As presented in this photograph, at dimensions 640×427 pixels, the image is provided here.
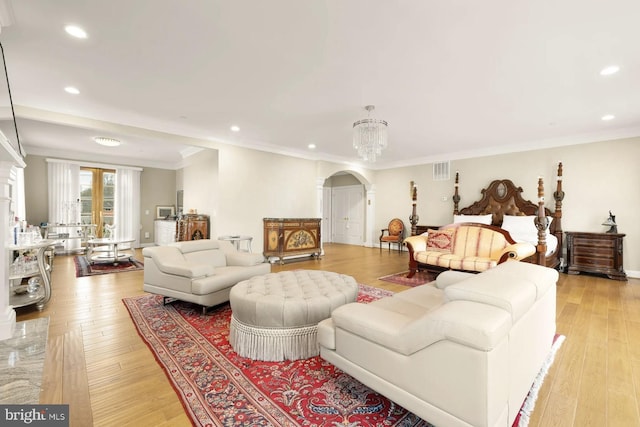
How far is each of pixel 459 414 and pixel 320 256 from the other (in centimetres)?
556

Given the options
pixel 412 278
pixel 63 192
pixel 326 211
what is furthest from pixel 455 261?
pixel 63 192

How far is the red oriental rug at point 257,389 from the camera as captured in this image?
4.91ft

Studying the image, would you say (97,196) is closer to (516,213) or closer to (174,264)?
(174,264)

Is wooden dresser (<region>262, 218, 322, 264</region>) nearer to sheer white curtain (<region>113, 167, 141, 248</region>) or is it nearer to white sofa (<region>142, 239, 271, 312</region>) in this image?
white sofa (<region>142, 239, 271, 312</region>)

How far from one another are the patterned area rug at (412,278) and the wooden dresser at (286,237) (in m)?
2.21

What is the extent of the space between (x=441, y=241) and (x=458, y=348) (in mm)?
4019

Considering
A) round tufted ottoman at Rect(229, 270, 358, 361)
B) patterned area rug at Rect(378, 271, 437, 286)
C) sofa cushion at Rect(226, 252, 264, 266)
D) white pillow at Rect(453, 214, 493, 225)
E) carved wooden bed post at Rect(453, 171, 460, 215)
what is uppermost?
carved wooden bed post at Rect(453, 171, 460, 215)

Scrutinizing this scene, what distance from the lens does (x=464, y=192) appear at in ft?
22.6

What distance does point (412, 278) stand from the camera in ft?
15.4

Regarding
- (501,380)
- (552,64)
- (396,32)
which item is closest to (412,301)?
(501,380)

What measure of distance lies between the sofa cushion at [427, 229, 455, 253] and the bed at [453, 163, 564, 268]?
4.25 ft

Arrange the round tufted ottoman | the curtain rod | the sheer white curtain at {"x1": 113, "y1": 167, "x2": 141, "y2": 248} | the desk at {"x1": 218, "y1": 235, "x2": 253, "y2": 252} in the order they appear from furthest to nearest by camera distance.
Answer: the sheer white curtain at {"x1": 113, "y1": 167, "x2": 141, "y2": 248}
the curtain rod
the desk at {"x1": 218, "y1": 235, "x2": 253, "y2": 252}
the round tufted ottoman

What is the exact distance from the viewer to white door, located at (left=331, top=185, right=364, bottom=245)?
366 inches

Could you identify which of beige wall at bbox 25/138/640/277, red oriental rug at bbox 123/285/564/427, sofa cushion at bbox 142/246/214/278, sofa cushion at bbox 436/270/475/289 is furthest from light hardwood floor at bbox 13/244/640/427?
beige wall at bbox 25/138/640/277
